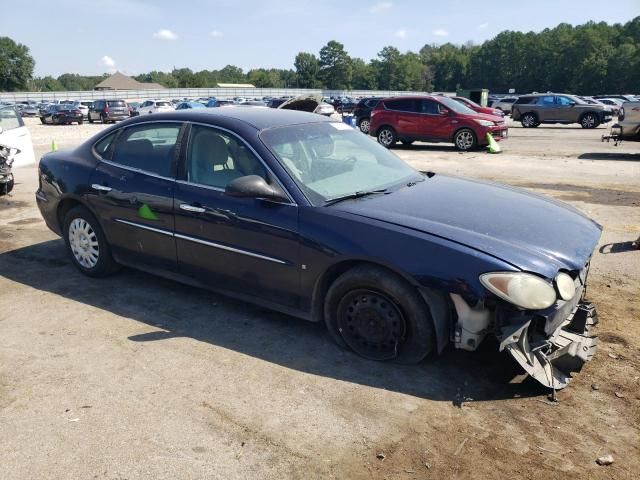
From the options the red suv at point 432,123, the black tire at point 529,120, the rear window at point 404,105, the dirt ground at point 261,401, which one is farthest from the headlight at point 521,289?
the black tire at point 529,120

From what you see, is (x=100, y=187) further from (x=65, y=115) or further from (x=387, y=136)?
(x=65, y=115)

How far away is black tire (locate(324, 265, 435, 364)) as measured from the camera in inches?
134

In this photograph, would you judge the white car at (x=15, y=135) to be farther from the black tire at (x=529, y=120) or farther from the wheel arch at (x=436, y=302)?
the black tire at (x=529, y=120)

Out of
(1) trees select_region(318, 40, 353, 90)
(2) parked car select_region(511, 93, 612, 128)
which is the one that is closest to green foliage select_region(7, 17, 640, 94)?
(1) trees select_region(318, 40, 353, 90)

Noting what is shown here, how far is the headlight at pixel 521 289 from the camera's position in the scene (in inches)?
122

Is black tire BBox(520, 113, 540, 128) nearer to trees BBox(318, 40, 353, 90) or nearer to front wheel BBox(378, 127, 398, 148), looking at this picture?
front wheel BBox(378, 127, 398, 148)

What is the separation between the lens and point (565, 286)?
3.21 meters

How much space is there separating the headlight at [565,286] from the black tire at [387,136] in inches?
587

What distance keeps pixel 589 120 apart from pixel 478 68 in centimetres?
10390

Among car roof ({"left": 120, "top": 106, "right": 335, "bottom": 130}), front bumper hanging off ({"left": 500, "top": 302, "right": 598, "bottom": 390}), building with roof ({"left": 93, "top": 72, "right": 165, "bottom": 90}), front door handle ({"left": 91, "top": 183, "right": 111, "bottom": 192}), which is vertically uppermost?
building with roof ({"left": 93, "top": 72, "right": 165, "bottom": 90})

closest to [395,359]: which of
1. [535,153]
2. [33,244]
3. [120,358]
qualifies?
[120,358]

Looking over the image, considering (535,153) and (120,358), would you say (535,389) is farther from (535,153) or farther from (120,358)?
(535,153)

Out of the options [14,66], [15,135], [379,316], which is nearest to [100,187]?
[379,316]

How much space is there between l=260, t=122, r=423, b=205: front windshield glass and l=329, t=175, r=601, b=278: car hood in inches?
7.8
